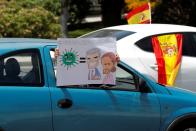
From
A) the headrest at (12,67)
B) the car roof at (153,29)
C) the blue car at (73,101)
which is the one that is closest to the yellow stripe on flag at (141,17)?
the car roof at (153,29)

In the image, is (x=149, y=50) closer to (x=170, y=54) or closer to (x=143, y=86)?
(x=170, y=54)

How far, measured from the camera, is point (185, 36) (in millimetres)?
10320

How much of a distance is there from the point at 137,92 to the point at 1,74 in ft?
4.86

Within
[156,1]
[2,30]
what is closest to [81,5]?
[156,1]

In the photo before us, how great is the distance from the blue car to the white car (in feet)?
8.70

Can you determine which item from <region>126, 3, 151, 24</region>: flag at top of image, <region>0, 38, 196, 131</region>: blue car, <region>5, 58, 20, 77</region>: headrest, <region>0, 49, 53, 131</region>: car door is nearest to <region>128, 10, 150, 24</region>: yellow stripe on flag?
<region>126, 3, 151, 24</region>: flag at top of image

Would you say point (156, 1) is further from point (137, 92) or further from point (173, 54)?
point (137, 92)

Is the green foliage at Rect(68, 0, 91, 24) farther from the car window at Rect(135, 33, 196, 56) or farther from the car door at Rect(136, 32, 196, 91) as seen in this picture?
the car door at Rect(136, 32, 196, 91)

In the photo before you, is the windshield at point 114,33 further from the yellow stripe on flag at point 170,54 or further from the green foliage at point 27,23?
the green foliage at point 27,23

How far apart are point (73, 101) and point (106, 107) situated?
1.20 ft

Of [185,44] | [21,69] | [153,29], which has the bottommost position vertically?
[185,44]

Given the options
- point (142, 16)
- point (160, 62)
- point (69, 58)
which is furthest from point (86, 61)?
point (142, 16)

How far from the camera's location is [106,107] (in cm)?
664

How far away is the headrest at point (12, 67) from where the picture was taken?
643 centimetres
